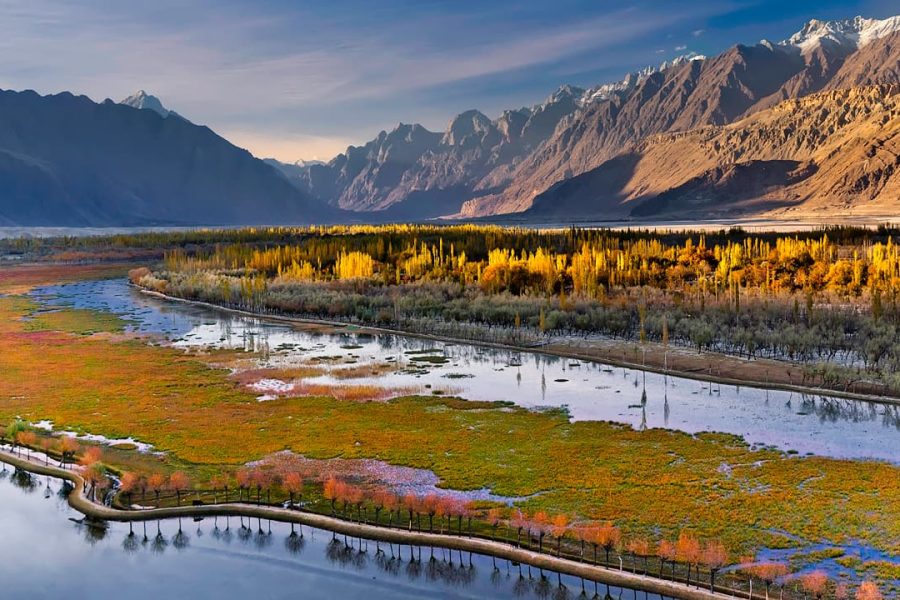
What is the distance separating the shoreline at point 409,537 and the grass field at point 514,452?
1.76 m

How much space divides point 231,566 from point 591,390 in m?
18.4

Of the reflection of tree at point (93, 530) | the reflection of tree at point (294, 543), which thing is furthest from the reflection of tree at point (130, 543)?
the reflection of tree at point (294, 543)

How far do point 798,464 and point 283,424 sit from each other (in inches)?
649

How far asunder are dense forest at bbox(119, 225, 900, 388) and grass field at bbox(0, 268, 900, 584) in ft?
39.1

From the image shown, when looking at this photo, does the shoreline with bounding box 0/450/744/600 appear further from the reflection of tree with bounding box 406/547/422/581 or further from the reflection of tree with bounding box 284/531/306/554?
the reflection of tree with bounding box 406/547/422/581

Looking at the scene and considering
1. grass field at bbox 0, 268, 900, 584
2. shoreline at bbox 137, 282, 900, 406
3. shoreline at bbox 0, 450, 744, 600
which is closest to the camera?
shoreline at bbox 0, 450, 744, 600

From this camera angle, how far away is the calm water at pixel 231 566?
1664 centimetres

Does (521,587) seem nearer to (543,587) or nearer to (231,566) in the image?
(543,587)

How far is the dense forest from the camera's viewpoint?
40.1 metres

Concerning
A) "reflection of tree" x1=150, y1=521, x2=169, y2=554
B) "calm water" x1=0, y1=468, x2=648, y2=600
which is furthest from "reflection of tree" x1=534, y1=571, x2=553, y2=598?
"reflection of tree" x1=150, y1=521, x2=169, y2=554

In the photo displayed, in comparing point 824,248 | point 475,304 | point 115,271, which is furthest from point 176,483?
point 115,271

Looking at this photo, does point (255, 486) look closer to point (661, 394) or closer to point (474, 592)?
point (474, 592)

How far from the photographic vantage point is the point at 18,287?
3376 inches

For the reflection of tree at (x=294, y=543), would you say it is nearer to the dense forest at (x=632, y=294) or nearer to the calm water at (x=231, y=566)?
the calm water at (x=231, y=566)
